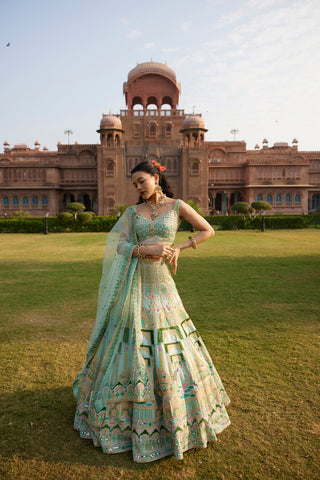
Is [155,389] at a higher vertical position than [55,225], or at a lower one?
lower

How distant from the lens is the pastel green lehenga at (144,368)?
2.38 meters

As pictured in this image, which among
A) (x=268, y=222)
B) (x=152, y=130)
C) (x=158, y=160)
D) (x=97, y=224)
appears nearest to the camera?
(x=97, y=224)

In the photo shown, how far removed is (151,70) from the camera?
124 ft

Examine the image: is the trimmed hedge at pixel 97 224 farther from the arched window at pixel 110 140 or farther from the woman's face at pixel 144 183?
the woman's face at pixel 144 183

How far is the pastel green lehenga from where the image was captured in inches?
93.6

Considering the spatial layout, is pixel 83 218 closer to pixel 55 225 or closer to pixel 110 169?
pixel 55 225

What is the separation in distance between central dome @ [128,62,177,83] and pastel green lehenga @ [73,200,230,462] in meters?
39.2

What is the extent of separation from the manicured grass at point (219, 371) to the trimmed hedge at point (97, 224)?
1581 centimetres

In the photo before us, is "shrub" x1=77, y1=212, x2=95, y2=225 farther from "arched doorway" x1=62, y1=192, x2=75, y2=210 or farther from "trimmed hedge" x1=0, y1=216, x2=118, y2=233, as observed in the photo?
"arched doorway" x1=62, y1=192, x2=75, y2=210

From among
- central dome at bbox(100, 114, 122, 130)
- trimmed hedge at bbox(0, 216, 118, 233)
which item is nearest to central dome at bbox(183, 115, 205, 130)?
central dome at bbox(100, 114, 122, 130)

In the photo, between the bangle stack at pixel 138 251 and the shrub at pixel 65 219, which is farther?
the shrub at pixel 65 219

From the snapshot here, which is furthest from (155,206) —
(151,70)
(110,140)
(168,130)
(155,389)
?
(151,70)

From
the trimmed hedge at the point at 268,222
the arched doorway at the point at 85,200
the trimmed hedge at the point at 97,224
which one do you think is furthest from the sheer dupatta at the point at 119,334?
the arched doorway at the point at 85,200

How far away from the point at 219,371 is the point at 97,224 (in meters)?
20.8
